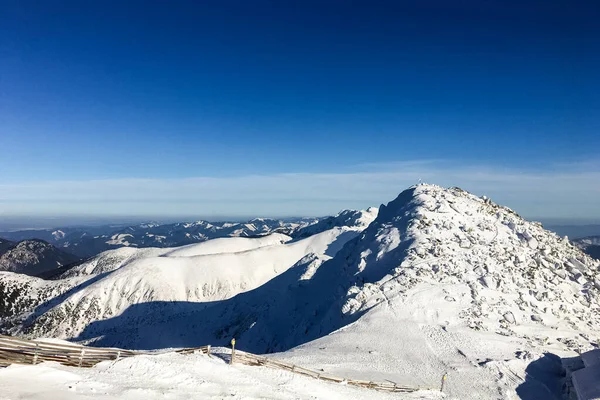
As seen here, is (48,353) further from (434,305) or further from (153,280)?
(153,280)

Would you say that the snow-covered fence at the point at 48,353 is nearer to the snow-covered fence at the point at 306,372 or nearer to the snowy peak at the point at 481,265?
the snow-covered fence at the point at 306,372

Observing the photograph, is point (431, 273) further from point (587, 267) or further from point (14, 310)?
point (14, 310)

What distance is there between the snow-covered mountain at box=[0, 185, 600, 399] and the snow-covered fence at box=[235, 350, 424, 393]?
8.50 ft

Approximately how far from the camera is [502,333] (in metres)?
30.5

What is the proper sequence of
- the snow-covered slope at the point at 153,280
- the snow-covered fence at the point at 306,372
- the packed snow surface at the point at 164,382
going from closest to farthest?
the packed snow surface at the point at 164,382 → the snow-covered fence at the point at 306,372 → the snow-covered slope at the point at 153,280

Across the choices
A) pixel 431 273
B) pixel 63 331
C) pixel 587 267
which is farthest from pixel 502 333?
pixel 63 331

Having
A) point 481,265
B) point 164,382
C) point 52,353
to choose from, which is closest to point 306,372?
point 164,382

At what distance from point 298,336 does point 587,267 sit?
116ft

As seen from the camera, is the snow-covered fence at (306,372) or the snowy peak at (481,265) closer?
the snow-covered fence at (306,372)

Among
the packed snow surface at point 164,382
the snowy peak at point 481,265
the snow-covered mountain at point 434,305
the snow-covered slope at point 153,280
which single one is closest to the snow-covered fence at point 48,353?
the packed snow surface at point 164,382

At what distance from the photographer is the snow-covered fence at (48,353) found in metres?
11.5

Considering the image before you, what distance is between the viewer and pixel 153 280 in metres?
110

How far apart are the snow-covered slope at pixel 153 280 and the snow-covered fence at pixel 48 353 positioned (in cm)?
6189

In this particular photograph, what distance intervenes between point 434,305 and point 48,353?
3094 cm
